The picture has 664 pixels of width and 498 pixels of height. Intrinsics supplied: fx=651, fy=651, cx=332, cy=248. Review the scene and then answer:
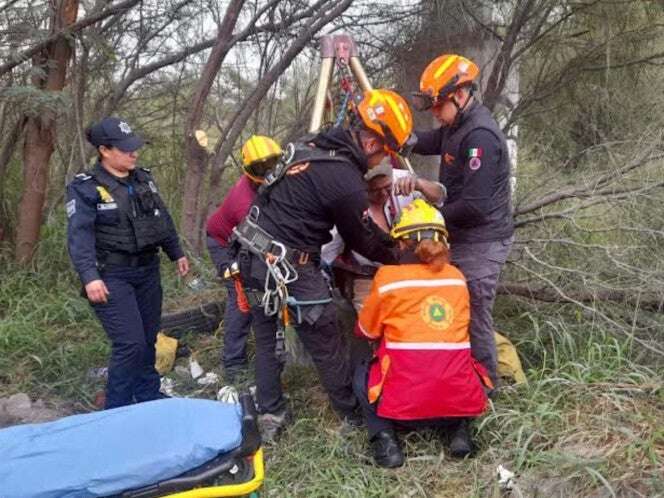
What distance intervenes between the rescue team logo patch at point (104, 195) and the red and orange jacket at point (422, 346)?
1540mm

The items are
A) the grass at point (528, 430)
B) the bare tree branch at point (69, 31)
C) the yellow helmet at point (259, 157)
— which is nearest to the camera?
the grass at point (528, 430)

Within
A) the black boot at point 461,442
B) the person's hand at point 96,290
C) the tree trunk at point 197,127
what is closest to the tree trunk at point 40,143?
the tree trunk at point 197,127

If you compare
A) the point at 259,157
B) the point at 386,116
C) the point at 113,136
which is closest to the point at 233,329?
the point at 259,157

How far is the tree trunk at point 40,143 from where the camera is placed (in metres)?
5.31

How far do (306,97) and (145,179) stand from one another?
272cm

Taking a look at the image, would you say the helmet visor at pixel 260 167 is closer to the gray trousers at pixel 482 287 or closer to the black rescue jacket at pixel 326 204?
the black rescue jacket at pixel 326 204

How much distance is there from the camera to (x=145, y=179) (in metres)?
3.70

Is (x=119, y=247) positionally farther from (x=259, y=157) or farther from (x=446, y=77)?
(x=446, y=77)

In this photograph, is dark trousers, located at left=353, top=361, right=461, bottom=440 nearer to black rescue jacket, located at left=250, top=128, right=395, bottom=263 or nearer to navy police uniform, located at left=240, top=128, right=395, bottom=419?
navy police uniform, located at left=240, top=128, right=395, bottom=419

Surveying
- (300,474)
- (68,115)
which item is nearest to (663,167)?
(300,474)

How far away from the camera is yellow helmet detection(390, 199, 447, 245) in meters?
2.96

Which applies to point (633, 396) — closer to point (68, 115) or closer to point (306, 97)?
point (306, 97)

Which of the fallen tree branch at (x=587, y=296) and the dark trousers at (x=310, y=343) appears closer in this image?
the dark trousers at (x=310, y=343)

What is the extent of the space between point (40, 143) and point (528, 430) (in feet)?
15.1
